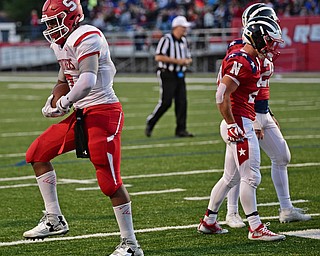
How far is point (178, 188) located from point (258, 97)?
7.09 ft

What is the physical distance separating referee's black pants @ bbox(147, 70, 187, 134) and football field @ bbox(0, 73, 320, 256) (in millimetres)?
289

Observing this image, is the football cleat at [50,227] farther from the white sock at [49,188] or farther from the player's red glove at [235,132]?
the player's red glove at [235,132]

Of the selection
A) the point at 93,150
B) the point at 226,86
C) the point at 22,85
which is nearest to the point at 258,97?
the point at 226,86

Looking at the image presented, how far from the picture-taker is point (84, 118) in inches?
236

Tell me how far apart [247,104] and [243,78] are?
0.84 ft

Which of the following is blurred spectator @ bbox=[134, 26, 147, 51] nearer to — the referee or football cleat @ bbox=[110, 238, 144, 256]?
the referee

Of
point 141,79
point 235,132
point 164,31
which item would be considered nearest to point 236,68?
point 235,132

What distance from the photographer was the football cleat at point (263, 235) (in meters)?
6.43

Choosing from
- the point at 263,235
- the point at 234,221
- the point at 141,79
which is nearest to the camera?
the point at 263,235

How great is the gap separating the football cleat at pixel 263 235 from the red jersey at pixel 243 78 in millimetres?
813

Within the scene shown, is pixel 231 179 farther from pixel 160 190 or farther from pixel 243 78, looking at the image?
pixel 160 190

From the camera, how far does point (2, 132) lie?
15031mm

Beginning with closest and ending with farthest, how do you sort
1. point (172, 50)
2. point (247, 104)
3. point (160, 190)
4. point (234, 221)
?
point (247, 104) < point (234, 221) < point (160, 190) < point (172, 50)

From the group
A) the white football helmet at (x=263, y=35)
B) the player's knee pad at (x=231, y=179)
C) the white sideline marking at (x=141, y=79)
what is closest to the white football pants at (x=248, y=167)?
the player's knee pad at (x=231, y=179)
